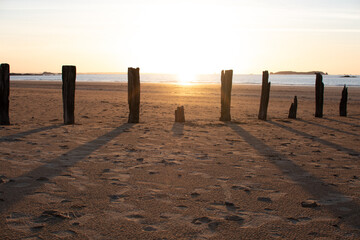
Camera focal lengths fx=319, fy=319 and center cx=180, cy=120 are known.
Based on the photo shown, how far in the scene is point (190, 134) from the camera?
23.9 ft

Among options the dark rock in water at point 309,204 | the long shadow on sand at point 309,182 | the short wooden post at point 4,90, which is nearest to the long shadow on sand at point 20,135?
the short wooden post at point 4,90

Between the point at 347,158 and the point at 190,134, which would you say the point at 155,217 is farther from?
the point at 190,134

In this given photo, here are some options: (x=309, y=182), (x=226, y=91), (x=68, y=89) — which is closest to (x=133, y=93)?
(x=68, y=89)

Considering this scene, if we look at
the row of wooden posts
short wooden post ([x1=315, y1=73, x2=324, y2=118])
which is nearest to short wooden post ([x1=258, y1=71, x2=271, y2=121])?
the row of wooden posts

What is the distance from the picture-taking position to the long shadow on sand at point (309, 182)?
9.83 feet

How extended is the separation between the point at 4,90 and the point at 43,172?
15.9ft

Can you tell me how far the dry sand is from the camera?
106 inches

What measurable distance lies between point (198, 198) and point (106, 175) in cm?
135

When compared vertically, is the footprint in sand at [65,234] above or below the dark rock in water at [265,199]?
below

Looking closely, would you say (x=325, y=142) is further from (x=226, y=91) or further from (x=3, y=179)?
(x=3, y=179)

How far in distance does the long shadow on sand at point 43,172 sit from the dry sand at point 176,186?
12mm

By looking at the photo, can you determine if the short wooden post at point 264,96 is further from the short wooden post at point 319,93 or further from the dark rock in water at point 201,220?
the dark rock in water at point 201,220

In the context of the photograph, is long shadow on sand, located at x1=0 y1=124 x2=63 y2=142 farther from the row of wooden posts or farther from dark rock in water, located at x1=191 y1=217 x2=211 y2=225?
dark rock in water, located at x1=191 y1=217 x2=211 y2=225

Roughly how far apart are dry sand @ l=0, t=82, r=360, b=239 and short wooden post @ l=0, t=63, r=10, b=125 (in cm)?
116
